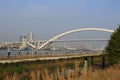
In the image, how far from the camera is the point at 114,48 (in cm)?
1823

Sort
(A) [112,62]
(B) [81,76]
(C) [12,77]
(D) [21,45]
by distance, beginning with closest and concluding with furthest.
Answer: (C) [12,77] → (B) [81,76] → (A) [112,62] → (D) [21,45]

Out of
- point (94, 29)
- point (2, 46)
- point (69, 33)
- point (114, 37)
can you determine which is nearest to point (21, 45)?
point (2, 46)

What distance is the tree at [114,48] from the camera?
17922 millimetres

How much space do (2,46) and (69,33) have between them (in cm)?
2215

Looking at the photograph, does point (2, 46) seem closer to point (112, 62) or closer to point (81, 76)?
point (112, 62)

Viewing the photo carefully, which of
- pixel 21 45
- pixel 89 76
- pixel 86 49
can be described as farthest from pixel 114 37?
pixel 21 45

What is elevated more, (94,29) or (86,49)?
(94,29)

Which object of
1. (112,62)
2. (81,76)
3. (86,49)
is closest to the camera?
(81,76)

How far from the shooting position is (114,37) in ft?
61.3

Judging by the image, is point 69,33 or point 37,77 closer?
point 37,77

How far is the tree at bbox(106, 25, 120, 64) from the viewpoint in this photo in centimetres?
1792

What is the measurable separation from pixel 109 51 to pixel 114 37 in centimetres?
96

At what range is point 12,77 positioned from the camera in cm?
517

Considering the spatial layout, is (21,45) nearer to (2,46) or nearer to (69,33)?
(2,46)
